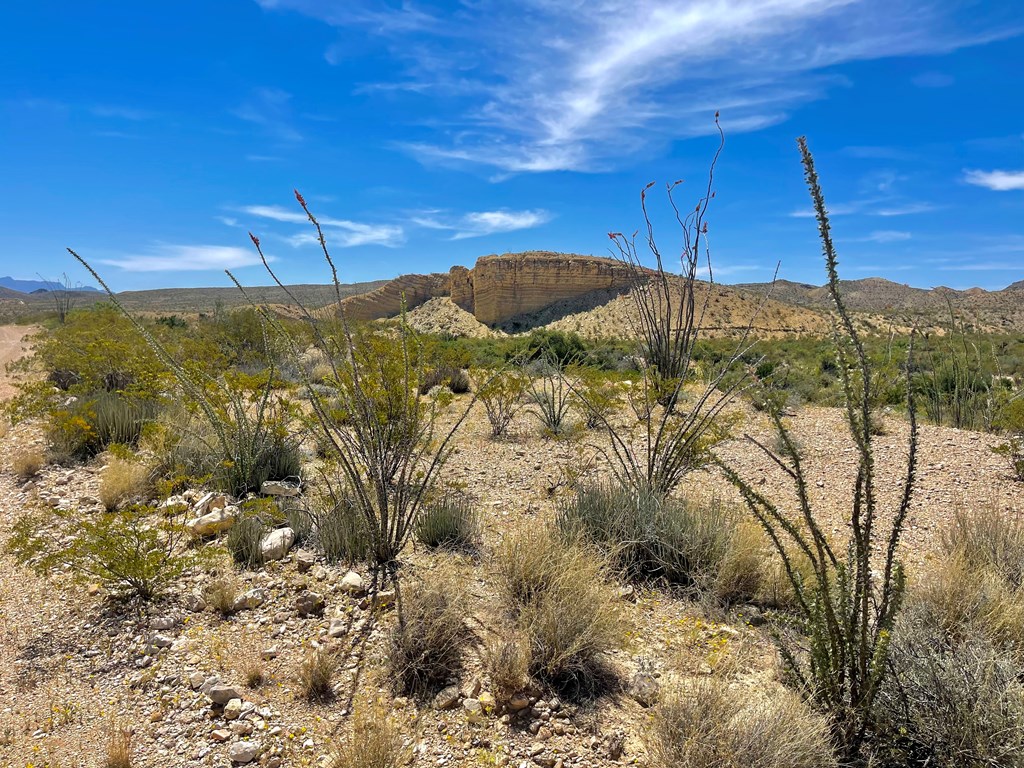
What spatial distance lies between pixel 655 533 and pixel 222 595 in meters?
3.05

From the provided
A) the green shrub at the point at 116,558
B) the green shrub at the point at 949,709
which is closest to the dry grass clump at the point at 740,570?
the green shrub at the point at 949,709

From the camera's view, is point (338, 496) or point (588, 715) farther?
point (338, 496)

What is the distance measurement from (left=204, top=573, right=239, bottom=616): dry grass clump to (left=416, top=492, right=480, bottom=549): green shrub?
1.40 meters

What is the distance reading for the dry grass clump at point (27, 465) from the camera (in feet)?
19.8

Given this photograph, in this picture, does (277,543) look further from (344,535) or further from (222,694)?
(222,694)

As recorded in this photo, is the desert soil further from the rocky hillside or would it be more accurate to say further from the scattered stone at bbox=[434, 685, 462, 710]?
the rocky hillside

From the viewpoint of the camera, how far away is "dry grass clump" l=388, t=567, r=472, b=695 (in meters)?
2.90

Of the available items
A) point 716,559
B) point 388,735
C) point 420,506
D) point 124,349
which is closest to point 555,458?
point 420,506

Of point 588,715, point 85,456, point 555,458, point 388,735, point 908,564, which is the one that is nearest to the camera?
point 388,735

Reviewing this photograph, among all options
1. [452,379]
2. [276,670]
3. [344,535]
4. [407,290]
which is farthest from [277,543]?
[407,290]

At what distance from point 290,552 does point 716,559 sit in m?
3.24

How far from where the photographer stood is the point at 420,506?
4605 mm

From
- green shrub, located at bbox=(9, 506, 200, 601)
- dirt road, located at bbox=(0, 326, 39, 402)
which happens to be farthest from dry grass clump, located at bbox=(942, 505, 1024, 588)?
dirt road, located at bbox=(0, 326, 39, 402)

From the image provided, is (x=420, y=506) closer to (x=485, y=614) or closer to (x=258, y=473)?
(x=485, y=614)
